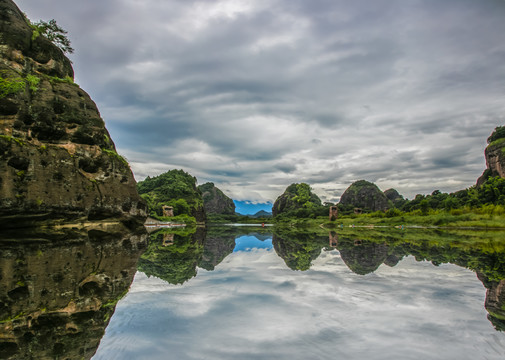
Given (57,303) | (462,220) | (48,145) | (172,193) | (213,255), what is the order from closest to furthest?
(57,303)
(213,255)
(48,145)
(462,220)
(172,193)

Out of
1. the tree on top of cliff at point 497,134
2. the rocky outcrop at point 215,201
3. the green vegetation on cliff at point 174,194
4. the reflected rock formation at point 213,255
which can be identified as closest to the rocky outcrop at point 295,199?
the rocky outcrop at point 215,201

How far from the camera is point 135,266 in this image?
9.98m

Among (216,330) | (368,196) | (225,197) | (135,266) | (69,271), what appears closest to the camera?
(216,330)

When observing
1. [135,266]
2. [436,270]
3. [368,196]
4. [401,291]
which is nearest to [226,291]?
[401,291]

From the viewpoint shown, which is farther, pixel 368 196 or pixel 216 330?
pixel 368 196

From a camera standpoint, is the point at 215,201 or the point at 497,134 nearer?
the point at 497,134

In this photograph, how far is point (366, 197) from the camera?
132 m

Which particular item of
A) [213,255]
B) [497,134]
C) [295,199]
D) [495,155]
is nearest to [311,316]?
[213,255]

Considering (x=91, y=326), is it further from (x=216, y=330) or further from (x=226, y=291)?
(x=226, y=291)

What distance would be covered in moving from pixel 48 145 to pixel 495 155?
88426 millimetres

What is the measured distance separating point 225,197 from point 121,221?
16682 centimetres

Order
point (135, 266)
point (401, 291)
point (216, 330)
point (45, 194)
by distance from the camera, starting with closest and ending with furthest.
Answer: point (216, 330)
point (401, 291)
point (135, 266)
point (45, 194)

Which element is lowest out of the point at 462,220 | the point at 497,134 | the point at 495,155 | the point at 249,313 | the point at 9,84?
the point at 462,220

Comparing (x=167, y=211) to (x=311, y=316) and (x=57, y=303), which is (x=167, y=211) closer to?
(x=57, y=303)
